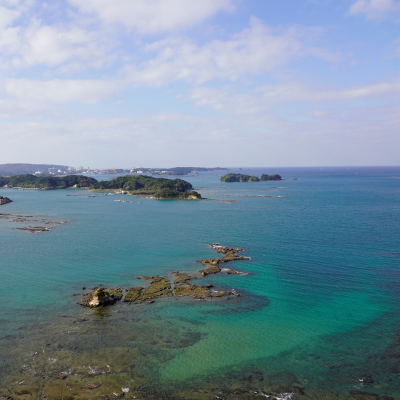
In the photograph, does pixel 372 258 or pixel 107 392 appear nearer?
pixel 107 392

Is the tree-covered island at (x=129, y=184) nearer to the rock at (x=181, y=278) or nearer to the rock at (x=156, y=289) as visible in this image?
the rock at (x=181, y=278)

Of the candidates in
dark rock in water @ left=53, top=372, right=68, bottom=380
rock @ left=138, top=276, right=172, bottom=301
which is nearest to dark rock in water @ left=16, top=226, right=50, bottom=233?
rock @ left=138, top=276, right=172, bottom=301

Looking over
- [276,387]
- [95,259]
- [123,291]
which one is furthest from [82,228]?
[276,387]

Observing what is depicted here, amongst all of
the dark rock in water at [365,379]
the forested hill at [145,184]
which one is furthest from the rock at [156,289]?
the forested hill at [145,184]

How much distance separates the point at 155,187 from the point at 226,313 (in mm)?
127090

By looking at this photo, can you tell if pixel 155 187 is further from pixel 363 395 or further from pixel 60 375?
pixel 363 395

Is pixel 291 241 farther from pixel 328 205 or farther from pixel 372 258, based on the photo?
pixel 328 205

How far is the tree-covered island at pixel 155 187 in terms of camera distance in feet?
429

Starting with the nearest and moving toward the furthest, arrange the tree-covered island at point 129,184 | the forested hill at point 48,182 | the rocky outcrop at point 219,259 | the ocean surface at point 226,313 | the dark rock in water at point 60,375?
the dark rock in water at point 60,375 < the ocean surface at point 226,313 < the rocky outcrop at point 219,259 < the tree-covered island at point 129,184 < the forested hill at point 48,182

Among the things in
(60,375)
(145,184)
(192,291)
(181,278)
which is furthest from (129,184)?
(60,375)

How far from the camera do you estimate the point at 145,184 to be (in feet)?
534

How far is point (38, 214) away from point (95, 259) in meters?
54.2

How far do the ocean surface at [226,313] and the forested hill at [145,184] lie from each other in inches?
3411

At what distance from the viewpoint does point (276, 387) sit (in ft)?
64.0
